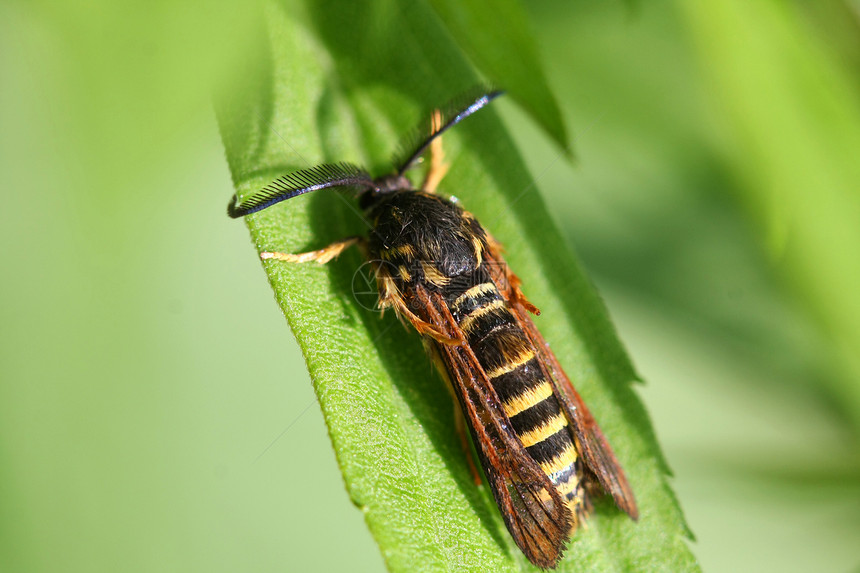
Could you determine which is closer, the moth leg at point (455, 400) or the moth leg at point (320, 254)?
the moth leg at point (320, 254)

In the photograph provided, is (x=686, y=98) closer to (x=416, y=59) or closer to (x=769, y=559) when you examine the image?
(x=416, y=59)

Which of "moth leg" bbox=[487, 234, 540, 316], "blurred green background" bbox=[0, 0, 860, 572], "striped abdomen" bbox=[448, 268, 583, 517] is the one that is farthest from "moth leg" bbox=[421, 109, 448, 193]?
"blurred green background" bbox=[0, 0, 860, 572]

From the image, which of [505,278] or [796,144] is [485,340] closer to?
[505,278]

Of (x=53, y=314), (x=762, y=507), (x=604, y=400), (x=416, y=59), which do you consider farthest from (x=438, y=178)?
(x=762, y=507)

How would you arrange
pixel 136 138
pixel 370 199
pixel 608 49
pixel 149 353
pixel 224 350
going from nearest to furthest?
pixel 136 138 → pixel 370 199 → pixel 149 353 → pixel 224 350 → pixel 608 49

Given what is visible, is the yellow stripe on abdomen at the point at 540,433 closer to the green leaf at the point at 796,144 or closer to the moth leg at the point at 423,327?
the moth leg at the point at 423,327

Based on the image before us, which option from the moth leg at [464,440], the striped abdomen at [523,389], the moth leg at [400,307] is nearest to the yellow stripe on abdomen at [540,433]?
the striped abdomen at [523,389]
